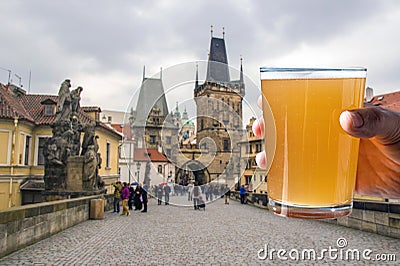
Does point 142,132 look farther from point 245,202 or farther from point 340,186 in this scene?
point 245,202

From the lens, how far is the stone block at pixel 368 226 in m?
9.59

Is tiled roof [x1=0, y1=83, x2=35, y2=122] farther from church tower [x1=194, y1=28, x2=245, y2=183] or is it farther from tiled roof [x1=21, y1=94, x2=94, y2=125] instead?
church tower [x1=194, y1=28, x2=245, y2=183]

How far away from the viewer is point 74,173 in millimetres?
14484

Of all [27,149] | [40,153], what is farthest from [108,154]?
[27,149]

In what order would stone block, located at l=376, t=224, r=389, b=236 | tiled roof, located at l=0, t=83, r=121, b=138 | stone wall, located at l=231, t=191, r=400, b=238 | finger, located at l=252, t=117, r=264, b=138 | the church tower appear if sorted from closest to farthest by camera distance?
1. finger, located at l=252, t=117, r=264, b=138
2. the church tower
3. stone wall, located at l=231, t=191, r=400, b=238
4. stone block, located at l=376, t=224, r=389, b=236
5. tiled roof, located at l=0, t=83, r=121, b=138

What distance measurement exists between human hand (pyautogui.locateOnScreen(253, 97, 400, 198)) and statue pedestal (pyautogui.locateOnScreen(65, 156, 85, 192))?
13445 mm

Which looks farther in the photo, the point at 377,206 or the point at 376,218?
the point at 376,218

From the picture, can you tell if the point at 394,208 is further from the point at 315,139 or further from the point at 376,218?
the point at 315,139

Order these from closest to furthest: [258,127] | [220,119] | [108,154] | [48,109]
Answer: [258,127], [220,119], [48,109], [108,154]

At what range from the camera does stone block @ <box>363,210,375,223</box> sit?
31.6 feet

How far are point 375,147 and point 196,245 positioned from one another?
22.8ft

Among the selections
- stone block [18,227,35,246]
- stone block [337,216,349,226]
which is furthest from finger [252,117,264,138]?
stone block [337,216,349,226]

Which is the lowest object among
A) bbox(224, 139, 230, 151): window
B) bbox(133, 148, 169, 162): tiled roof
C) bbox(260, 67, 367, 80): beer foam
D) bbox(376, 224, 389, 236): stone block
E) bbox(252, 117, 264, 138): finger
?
bbox(376, 224, 389, 236): stone block

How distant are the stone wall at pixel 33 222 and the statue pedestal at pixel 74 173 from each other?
2.47 meters
